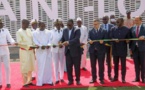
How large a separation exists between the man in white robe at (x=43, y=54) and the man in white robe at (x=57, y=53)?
29 centimetres

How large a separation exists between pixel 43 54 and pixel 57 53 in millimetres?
600

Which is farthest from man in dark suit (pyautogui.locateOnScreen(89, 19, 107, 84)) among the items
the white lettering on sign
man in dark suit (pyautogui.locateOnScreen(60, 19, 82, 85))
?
the white lettering on sign

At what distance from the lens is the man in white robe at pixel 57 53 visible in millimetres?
8969

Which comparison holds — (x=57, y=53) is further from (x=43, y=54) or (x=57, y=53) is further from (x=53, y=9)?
(x=53, y=9)

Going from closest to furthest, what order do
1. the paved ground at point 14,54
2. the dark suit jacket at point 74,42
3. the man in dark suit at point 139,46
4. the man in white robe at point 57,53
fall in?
the dark suit jacket at point 74,42
the man in dark suit at point 139,46
the man in white robe at point 57,53
the paved ground at point 14,54

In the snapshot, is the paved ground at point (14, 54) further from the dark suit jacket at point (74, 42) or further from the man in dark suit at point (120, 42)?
the man in dark suit at point (120, 42)

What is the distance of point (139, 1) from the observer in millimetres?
15336

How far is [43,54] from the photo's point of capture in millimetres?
8641

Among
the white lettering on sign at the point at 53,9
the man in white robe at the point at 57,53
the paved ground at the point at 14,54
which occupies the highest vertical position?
the white lettering on sign at the point at 53,9

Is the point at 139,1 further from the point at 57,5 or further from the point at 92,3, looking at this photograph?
the point at 57,5

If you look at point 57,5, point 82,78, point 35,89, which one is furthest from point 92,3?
point 35,89

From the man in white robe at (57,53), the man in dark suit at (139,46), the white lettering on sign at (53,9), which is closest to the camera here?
the man in dark suit at (139,46)

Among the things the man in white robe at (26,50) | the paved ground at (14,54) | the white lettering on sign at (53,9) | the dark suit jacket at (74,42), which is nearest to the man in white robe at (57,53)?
the dark suit jacket at (74,42)

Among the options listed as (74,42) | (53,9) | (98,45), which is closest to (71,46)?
(74,42)
